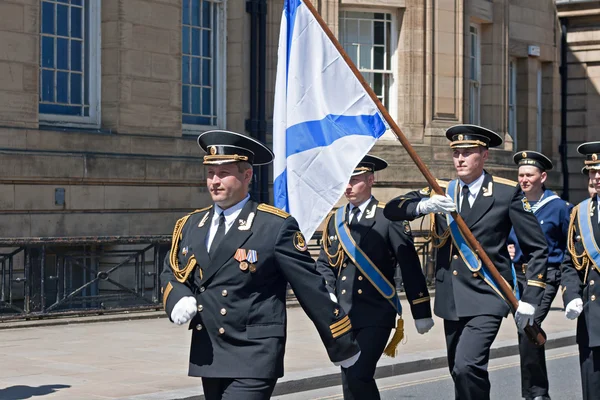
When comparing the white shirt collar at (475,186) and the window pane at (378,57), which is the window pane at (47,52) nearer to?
the window pane at (378,57)

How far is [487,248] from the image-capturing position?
838 cm

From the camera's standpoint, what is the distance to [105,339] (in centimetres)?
1335

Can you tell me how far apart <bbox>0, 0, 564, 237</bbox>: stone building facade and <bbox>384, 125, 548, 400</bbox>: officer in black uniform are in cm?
896

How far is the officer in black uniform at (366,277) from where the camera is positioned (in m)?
8.16

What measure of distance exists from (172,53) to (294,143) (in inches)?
413

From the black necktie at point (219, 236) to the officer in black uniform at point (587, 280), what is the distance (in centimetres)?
293

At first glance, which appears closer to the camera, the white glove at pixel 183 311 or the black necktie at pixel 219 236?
the white glove at pixel 183 311

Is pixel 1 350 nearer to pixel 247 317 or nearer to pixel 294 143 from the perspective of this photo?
pixel 294 143

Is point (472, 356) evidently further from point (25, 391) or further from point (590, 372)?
point (25, 391)

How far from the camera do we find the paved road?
10750 millimetres

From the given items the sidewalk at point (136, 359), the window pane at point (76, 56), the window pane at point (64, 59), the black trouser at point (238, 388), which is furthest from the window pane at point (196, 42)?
the black trouser at point (238, 388)

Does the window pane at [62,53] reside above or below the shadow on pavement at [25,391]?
above

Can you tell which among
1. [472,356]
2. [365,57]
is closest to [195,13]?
[365,57]

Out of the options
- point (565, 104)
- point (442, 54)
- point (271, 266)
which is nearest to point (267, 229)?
point (271, 266)
